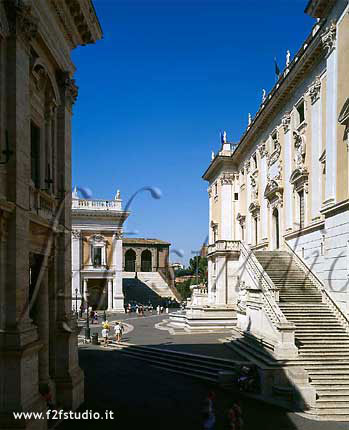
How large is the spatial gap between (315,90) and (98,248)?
35653 mm

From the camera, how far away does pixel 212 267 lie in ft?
136

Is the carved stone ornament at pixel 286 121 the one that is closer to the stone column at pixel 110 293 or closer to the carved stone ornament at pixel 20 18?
the carved stone ornament at pixel 20 18

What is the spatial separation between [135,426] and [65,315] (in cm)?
349

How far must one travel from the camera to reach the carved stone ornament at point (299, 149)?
25625mm

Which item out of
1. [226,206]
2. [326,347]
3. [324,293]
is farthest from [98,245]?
[326,347]

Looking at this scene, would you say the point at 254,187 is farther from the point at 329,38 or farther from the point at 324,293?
the point at 329,38

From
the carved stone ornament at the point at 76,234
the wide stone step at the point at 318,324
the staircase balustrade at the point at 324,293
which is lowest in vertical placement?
the wide stone step at the point at 318,324

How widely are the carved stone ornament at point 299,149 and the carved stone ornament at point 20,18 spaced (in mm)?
16845

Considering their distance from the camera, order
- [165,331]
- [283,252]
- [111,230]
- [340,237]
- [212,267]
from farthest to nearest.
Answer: [111,230] → [212,267] → [165,331] → [283,252] → [340,237]

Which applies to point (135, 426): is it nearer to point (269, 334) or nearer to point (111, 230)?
point (269, 334)

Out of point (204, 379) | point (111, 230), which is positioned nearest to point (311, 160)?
point (204, 379)

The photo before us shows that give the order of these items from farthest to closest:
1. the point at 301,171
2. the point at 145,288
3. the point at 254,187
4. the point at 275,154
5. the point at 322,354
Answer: the point at 145,288 → the point at 254,187 → the point at 275,154 → the point at 301,171 → the point at 322,354

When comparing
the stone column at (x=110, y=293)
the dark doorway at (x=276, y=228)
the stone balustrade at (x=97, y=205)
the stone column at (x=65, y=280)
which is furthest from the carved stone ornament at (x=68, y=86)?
the stone column at (x=110, y=293)

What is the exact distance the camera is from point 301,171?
83.8 ft
